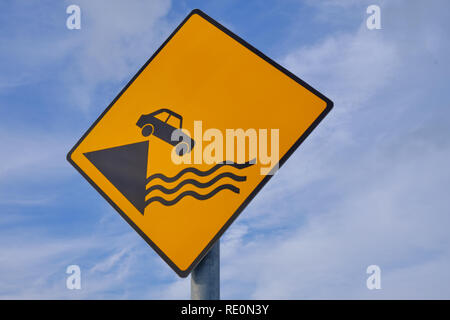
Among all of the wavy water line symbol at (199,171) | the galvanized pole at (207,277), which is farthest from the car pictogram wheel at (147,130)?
the galvanized pole at (207,277)

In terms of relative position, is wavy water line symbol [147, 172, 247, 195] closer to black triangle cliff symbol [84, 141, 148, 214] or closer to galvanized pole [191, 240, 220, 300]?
black triangle cliff symbol [84, 141, 148, 214]

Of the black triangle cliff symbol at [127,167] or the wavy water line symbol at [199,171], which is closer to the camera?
the wavy water line symbol at [199,171]

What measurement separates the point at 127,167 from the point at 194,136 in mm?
409

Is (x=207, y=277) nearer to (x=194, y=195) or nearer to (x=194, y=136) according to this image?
(x=194, y=195)

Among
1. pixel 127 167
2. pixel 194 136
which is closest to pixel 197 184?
pixel 194 136

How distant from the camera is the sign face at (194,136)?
178cm

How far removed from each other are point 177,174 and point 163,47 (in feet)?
2.63

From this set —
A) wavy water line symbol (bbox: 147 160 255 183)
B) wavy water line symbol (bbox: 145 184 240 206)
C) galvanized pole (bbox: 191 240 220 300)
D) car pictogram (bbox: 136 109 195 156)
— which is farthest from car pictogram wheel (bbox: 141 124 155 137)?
galvanized pole (bbox: 191 240 220 300)

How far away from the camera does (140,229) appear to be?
6.04 feet

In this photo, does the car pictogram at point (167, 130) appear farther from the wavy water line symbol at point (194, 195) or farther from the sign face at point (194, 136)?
the wavy water line symbol at point (194, 195)

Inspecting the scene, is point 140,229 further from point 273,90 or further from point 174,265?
point 273,90

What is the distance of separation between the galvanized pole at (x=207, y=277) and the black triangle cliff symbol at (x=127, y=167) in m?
0.41

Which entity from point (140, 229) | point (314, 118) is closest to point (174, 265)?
point (140, 229)
